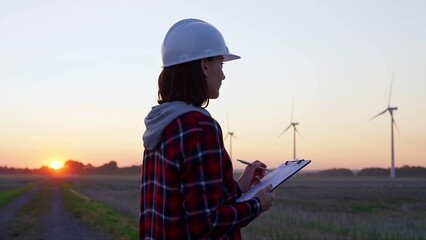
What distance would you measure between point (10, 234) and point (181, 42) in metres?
16.1

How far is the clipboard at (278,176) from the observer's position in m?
2.64

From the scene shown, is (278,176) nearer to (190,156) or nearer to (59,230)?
(190,156)

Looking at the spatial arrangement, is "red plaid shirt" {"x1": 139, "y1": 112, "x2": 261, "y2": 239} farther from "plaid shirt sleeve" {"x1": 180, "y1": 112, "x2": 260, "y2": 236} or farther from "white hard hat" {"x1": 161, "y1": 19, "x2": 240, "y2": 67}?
"white hard hat" {"x1": 161, "y1": 19, "x2": 240, "y2": 67}

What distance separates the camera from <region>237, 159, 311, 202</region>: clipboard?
264 centimetres

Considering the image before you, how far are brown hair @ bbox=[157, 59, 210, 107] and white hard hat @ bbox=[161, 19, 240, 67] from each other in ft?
0.11

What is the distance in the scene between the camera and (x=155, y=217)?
251 cm

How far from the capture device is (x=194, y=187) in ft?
7.66

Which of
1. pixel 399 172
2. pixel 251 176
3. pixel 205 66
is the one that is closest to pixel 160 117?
pixel 205 66

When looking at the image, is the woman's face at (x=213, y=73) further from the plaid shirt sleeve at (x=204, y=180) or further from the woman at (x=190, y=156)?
the plaid shirt sleeve at (x=204, y=180)

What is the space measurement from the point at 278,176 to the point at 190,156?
0.52 meters

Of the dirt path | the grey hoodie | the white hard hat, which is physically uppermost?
the white hard hat

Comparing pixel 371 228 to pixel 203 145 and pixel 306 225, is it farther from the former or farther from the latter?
pixel 203 145

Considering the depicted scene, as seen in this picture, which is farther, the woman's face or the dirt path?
the dirt path

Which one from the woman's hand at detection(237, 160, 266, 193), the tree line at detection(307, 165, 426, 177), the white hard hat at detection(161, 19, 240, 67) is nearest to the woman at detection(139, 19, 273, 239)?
the white hard hat at detection(161, 19, 240, 67)
